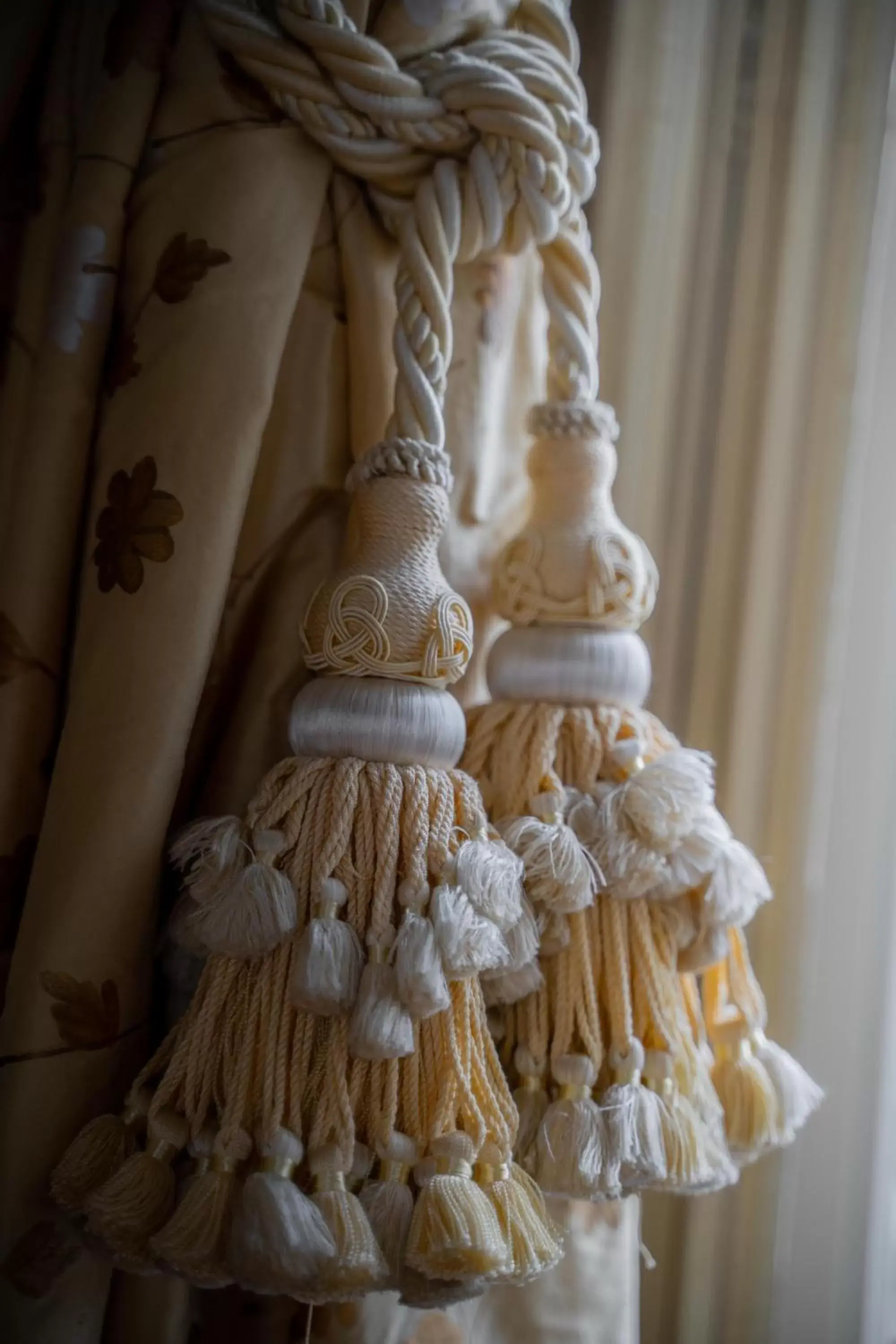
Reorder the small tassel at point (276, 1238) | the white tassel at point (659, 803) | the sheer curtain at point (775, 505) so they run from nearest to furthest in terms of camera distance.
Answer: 1. the small tassel at point (276, 1238)
2. the white tassel at point (659, 803)
3. the sheer curtain at point (775, 505)

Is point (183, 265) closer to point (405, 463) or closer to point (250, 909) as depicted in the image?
point (405, 463)

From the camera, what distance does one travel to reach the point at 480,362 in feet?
1.85

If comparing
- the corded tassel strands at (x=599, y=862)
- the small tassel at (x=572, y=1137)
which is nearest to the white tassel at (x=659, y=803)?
the corded tassel strands at (x=599, y=862)

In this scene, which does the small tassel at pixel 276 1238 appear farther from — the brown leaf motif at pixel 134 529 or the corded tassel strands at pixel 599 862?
the brown leaf motif at pixel 134 529

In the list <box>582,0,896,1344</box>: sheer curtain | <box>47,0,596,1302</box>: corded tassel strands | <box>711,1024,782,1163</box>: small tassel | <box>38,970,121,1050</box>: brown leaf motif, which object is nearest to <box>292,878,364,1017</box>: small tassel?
<box>47,0,596,1302</box>: corded tassel strands

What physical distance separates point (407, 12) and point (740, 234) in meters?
0.32

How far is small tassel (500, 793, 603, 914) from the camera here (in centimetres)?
47

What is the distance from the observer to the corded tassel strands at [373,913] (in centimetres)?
41

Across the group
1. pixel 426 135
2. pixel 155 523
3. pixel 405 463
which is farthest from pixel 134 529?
pixel 426 135

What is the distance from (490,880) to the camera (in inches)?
17.3

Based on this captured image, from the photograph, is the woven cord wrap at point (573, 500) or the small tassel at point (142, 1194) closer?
the small tassel at point (142, 1194)

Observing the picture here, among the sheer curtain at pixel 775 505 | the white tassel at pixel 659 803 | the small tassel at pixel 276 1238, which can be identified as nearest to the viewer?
the small tassel at pixel 276 1238

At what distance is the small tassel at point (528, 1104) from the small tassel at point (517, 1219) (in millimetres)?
25

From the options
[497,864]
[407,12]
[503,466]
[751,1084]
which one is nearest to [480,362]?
[503,466]
